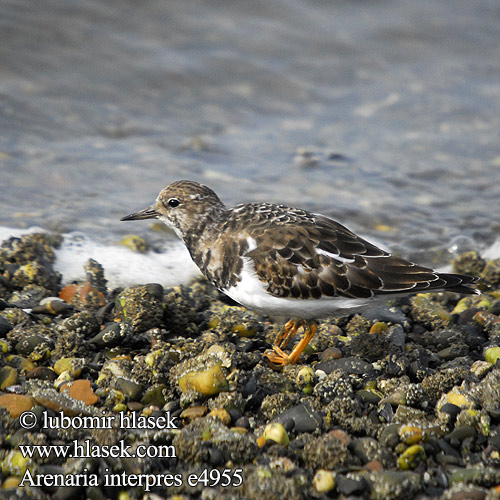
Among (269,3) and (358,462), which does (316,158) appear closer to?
(269,3)

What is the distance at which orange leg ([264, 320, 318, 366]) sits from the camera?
153 inches

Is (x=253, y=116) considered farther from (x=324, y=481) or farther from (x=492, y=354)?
(x=324, y=481)

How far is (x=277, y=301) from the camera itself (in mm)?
3854

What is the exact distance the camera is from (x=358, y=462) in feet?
9.21

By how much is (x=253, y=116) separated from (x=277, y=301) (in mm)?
5843

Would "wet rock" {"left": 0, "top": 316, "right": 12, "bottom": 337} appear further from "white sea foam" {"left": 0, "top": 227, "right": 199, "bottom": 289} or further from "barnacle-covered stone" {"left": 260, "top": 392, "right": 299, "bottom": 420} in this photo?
"barnacle-covered stone" {"left": 260, "top": 392, "right": 299, "bottom": 420}

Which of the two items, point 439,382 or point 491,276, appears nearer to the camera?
point 439,382

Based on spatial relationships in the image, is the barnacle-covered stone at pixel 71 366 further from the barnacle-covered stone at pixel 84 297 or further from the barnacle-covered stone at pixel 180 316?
the barnacle-covered stone at pixel 84 297

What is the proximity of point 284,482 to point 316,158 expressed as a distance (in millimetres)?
6314

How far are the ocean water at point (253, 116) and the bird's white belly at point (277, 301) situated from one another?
6.31 ft

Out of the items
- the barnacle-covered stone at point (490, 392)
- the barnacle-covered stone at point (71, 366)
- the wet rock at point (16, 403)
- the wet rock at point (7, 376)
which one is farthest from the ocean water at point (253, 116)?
the barnacle-covered stone at point (490, 392)

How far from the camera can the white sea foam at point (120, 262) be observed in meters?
5.56

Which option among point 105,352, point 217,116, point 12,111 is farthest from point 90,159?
point 105,352

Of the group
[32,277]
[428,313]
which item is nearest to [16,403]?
[32,277]
